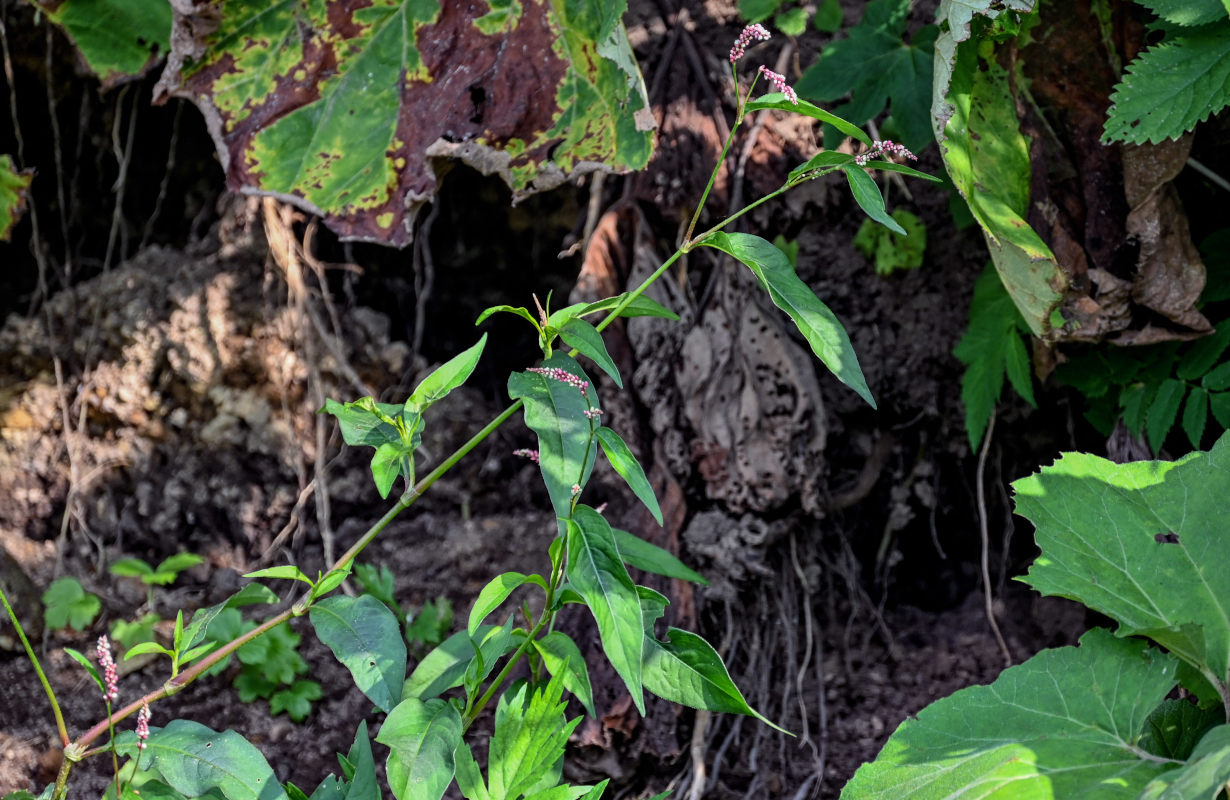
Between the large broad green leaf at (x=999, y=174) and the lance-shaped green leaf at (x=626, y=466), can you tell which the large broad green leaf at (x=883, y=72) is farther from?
the lance-shaped green leaf at (x=626, y=466)

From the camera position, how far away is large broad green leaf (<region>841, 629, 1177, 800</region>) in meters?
1.30

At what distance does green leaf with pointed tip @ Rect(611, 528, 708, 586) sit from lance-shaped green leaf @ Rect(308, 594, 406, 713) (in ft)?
1.20

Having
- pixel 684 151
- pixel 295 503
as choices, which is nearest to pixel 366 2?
pixel 684 151

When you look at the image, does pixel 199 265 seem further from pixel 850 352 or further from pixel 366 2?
pixel 850 352

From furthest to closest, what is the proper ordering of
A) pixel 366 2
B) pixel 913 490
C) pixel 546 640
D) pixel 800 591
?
pixel 913 490 < pixel 800 591 < pixel 366 2 < pixel 546 640

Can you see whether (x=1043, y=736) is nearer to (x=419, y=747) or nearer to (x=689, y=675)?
(x=689, y=675)

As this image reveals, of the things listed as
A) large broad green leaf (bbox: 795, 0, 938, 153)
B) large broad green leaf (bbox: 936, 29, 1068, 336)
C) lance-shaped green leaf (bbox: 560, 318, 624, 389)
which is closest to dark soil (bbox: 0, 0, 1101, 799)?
large broad green leaf (bbox: 795, 0, 938, 153)

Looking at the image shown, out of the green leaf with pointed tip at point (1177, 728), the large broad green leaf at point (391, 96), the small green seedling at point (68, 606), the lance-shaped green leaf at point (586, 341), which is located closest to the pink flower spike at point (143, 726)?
the lance-shaped green leaf at point (586, 341)

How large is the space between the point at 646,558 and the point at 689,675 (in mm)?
222

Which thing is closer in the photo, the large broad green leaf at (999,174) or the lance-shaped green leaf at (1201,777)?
the lance-shaped green leaf at (1201,777)

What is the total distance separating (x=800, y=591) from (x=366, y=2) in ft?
5.75

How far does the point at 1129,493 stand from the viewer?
1523mm

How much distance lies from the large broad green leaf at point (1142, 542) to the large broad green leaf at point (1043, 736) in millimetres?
63

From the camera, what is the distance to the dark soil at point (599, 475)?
2.29 m
